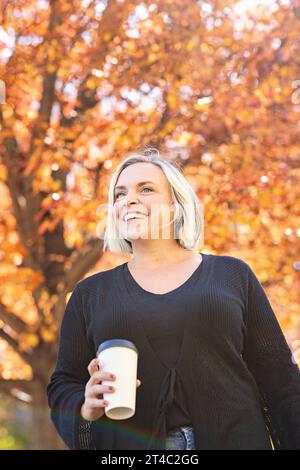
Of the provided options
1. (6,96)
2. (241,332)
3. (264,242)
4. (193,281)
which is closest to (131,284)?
(193,281)

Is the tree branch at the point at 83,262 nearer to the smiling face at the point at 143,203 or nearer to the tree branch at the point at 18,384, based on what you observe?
the tree branch at the point at 18,384

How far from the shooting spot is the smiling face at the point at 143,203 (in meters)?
2.72

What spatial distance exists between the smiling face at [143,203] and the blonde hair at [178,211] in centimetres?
3

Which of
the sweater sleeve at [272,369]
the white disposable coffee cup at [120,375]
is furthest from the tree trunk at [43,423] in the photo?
the white disposable coffee cup at [120,375]

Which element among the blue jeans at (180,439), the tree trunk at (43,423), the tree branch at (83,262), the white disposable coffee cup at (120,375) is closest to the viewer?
the white disposable coffee cup at (120,375)

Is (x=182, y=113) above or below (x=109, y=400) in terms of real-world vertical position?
above

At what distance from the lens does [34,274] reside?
658 centimetres

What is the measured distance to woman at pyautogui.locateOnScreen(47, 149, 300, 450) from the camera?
7.63 ft

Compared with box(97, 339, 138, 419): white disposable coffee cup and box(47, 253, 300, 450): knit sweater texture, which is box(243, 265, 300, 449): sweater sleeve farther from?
box(97, 339, 138, 419): white disposable coffee cup

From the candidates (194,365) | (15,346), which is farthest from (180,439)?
(15,346)

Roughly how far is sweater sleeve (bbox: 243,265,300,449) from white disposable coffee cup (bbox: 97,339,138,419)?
0.64m

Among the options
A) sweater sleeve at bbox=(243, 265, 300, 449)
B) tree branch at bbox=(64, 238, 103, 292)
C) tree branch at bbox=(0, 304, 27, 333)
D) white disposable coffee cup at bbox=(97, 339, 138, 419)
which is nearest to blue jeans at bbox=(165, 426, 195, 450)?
white disposable coffee cup at bbox=(97, 339, 138, 419)

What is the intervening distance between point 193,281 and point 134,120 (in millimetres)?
3923
